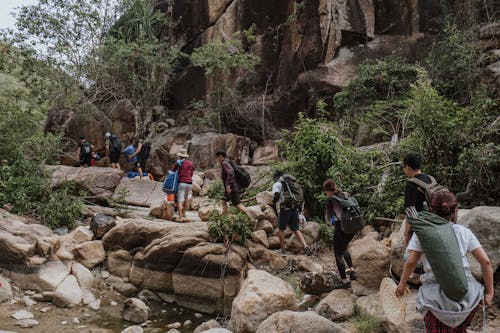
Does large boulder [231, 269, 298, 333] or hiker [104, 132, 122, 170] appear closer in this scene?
large boulder [231, 269, 298, 333]

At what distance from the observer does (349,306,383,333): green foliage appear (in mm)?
4812

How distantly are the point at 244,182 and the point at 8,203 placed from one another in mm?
6379

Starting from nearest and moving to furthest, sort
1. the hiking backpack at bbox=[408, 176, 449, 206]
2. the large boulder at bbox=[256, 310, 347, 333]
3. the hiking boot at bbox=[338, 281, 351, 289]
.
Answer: the hiking backpack at bbox=[408, 176, 449, 206], the large boulder at bbox=[256, 310, 347, 333], the hiking boot at bbox=[338, 281, 351, 289]

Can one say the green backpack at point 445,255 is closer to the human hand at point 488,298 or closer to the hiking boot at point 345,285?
the human hand at point 488,298

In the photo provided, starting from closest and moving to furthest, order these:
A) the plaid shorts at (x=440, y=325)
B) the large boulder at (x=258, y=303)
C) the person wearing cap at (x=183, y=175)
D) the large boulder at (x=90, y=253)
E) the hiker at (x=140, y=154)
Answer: the plaid shorts at (x=440, y=325) → the large boulder at (x=258, y=303) → the large boulder at (x=90, y=253) → the person wearing cap at (x=183, y=175) → the hiker at (x=140, y=154)

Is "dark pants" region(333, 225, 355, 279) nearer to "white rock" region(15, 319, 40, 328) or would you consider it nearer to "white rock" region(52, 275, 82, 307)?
"white rock" region(52, 275, 82, 307)

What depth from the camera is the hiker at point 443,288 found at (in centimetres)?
276

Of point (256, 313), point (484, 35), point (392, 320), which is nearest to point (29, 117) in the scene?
point (256, 313)

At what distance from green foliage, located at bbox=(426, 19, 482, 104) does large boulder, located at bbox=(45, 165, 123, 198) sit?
964 centimetres

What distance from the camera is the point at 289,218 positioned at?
7.78 m

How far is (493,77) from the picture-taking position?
9906 millimetres

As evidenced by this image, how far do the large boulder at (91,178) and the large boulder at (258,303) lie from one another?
7.14 m

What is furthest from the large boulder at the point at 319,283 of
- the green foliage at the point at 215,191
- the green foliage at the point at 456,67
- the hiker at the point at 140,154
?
the hiker at the point at 140,154

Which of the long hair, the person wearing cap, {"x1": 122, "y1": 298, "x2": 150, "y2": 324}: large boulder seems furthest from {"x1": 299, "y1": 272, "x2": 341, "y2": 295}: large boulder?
the person wearing cap
